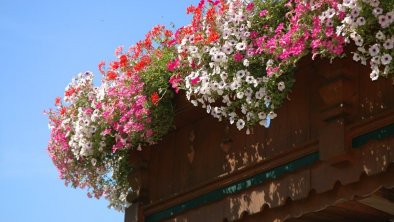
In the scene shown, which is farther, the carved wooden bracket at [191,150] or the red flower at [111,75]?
the red flower at [111,75]

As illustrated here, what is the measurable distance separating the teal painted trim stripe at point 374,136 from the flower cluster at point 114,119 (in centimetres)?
213

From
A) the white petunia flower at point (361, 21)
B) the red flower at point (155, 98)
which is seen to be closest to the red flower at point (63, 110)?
the red flower at point (155, 98)

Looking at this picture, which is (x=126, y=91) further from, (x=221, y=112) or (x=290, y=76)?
(x=290, y=76)

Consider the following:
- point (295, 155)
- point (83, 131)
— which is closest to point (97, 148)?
point (83, 131)

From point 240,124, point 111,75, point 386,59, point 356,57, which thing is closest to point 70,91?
point 111,75

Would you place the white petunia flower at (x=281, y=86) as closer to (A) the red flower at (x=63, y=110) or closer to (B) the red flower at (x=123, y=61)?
(B) the red flower at (x=123, y=61)

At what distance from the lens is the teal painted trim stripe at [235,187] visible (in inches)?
255

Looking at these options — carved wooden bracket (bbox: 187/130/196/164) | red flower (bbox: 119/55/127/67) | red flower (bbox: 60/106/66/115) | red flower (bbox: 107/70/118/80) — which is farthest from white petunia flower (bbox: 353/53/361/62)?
red flower (bbox: 60/106/66/115)

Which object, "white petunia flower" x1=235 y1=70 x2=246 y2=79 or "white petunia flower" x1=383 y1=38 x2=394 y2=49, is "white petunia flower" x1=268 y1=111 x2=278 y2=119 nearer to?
"white petunia flower" x1=235 y1=70 x2=246 y2=79

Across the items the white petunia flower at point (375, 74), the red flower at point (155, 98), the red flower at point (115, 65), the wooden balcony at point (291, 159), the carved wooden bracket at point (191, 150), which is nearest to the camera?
the white petunia flower at point (375, 74)

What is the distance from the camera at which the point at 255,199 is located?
682 centimetres

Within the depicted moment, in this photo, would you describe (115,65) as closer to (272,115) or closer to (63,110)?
(63,110)

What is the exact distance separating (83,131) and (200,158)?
1196 millimetres

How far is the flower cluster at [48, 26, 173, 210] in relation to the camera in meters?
7.64
